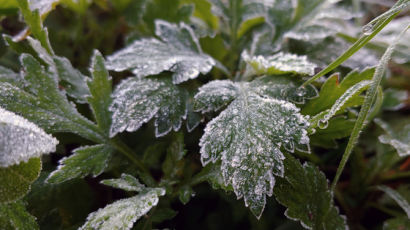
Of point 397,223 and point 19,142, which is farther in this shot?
point 397,223

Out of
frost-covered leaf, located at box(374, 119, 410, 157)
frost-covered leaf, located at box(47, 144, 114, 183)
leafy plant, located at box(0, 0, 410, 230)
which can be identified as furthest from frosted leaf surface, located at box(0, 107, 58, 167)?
frost-covered leaf, located at box(374, 119, 410, 157)

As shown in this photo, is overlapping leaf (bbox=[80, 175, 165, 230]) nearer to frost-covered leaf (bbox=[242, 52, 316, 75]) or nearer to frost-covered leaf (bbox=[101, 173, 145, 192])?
frost-covered leaf (bbox=[101, 173, 145, 192])

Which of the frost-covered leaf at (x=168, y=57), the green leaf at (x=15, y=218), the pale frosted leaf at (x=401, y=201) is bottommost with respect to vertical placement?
the pale frosted leaf at (x=401, y=201)

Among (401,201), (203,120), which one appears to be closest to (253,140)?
(203,120)

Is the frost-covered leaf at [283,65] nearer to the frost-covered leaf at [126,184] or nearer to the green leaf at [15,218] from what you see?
the frost-covered leaf at [126,184]

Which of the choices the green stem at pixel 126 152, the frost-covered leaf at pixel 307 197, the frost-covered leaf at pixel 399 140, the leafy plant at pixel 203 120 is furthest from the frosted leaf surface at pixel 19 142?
the frost-covered leaf at pixel 399 140

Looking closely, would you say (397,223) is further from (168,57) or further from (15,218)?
(15,218)
